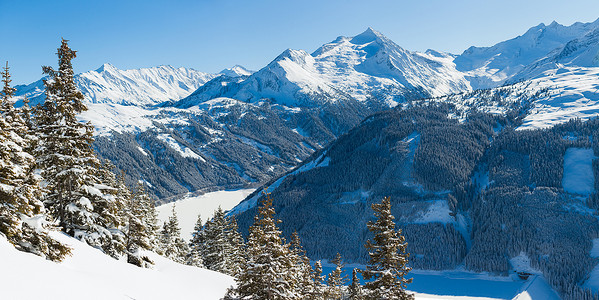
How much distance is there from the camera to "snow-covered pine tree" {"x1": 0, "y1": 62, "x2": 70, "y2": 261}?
18.5 metres

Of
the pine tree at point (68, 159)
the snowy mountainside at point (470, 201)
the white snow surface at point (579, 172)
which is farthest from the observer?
the white snow surface at point (579, 172)

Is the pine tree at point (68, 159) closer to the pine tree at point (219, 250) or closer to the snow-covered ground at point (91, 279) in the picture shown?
the snow-covered ground at point (91, 279)

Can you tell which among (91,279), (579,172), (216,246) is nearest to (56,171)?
(91,279)

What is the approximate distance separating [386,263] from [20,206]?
882 inches

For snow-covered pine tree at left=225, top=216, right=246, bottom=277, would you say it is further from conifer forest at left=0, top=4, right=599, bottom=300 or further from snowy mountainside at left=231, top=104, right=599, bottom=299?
snowy mountainside at left=231, top=104, right=599, bottom=299

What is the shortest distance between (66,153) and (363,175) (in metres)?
163

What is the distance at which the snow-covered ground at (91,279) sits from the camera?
1352cm

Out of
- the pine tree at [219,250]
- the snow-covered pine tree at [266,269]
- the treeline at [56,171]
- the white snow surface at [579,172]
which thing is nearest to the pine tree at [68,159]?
the treeline at [56,171]

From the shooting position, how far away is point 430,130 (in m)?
197

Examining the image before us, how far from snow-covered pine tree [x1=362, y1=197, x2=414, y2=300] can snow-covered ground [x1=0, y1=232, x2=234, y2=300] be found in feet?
49.1

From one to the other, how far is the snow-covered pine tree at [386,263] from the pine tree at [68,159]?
66.7ft

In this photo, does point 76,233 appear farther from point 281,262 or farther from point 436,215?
point 436,215

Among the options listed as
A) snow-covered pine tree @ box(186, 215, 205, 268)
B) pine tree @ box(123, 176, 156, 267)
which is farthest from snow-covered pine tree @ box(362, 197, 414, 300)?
snow-covered pine tree @ box(186, 215, 205, 268)

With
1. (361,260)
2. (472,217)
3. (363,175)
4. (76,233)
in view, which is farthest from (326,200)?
(76,233)
